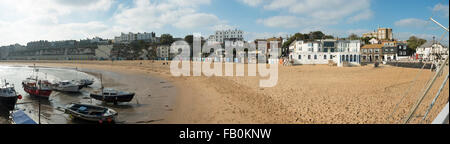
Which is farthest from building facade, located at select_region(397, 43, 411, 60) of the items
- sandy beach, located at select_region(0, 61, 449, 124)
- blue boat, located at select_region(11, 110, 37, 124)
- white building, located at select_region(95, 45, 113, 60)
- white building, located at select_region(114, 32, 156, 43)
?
white building, located at select_region(114, 32, 156, 43)

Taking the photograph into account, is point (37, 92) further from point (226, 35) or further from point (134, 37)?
point (134, 37)

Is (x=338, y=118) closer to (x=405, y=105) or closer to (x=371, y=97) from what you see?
(x=405, y=105)

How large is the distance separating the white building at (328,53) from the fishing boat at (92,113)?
35.8 meters

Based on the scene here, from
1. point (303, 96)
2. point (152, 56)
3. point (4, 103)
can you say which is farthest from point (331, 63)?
point (152, 56)

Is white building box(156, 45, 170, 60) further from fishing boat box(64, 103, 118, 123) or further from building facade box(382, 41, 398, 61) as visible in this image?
fishing boat box(64, 103, 118, 123)

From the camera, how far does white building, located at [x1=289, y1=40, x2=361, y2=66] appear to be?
134 feet

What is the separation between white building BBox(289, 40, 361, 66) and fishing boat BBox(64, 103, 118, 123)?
35.8 metres

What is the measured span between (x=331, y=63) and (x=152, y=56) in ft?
242

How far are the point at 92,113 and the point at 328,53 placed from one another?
140ft

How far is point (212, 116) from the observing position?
13133mm

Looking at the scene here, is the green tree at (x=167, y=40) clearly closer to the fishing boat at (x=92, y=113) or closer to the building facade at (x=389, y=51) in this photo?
the building facade at (x=389, y=51)

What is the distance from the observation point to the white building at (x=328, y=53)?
4094 centimetres

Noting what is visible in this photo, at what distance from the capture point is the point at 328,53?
44844 millimetres

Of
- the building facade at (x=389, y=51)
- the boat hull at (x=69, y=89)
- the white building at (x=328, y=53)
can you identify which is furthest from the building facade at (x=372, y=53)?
the boat hull at (x=69, y=89)
